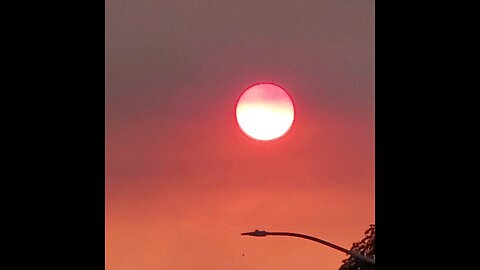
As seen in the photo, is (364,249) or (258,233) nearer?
(258,233)

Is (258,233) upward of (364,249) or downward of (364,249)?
downward

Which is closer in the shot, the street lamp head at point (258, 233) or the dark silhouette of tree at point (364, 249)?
the street lamp head at point (258, 233)

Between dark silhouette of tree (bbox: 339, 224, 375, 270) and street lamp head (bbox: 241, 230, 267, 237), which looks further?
dark silhouette of tree (bbox: 339, 224, 375, 270)

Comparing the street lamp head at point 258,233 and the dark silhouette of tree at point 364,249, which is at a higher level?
the dark silhouette of tree at point 364,249

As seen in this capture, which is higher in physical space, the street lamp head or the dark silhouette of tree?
the dark silhouette of tree
